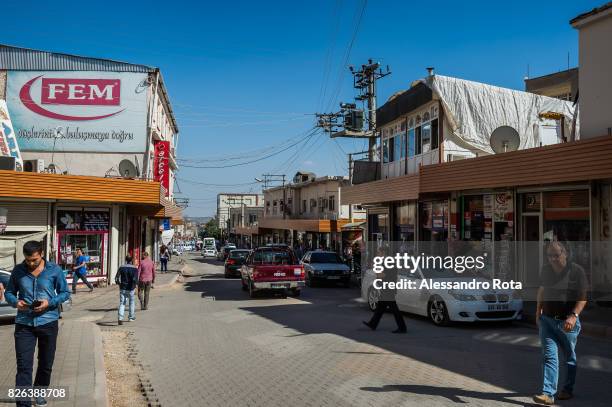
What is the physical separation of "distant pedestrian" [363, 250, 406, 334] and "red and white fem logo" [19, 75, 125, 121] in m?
20.4

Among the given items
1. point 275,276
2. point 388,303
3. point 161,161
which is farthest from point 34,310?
point 161,161

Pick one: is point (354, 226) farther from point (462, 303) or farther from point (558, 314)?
point (558, 314)

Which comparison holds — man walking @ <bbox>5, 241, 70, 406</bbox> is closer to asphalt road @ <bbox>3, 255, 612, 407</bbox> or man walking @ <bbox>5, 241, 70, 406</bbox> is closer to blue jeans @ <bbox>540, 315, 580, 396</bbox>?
asphalt road @ <bbox>3, 255, 612, 407</bbox>

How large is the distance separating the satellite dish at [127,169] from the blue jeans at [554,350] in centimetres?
2244

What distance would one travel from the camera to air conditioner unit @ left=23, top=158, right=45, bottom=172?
25.3 m

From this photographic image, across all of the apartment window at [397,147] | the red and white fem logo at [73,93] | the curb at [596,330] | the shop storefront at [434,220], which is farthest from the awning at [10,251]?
the curb at [596,330]

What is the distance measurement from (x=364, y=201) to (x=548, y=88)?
72.7ft

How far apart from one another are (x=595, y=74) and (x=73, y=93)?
23458 millimetres

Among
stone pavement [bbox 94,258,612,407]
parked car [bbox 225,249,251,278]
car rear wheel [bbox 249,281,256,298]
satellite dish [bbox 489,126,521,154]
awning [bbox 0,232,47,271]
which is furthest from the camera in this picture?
parked car [bbox 225,249,251,278]

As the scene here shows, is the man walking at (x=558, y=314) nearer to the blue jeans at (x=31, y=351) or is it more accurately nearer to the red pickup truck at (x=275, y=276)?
the blue jeans at (x=31, y=351)

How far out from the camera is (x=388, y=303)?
11789mm

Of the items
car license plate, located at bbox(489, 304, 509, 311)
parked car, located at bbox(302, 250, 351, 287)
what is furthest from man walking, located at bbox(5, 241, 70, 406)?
parked car, located at bbox(302, 250, 351, 287)

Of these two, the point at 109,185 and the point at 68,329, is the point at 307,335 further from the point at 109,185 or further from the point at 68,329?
the point at 109,185

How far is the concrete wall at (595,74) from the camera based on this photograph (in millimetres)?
15016
